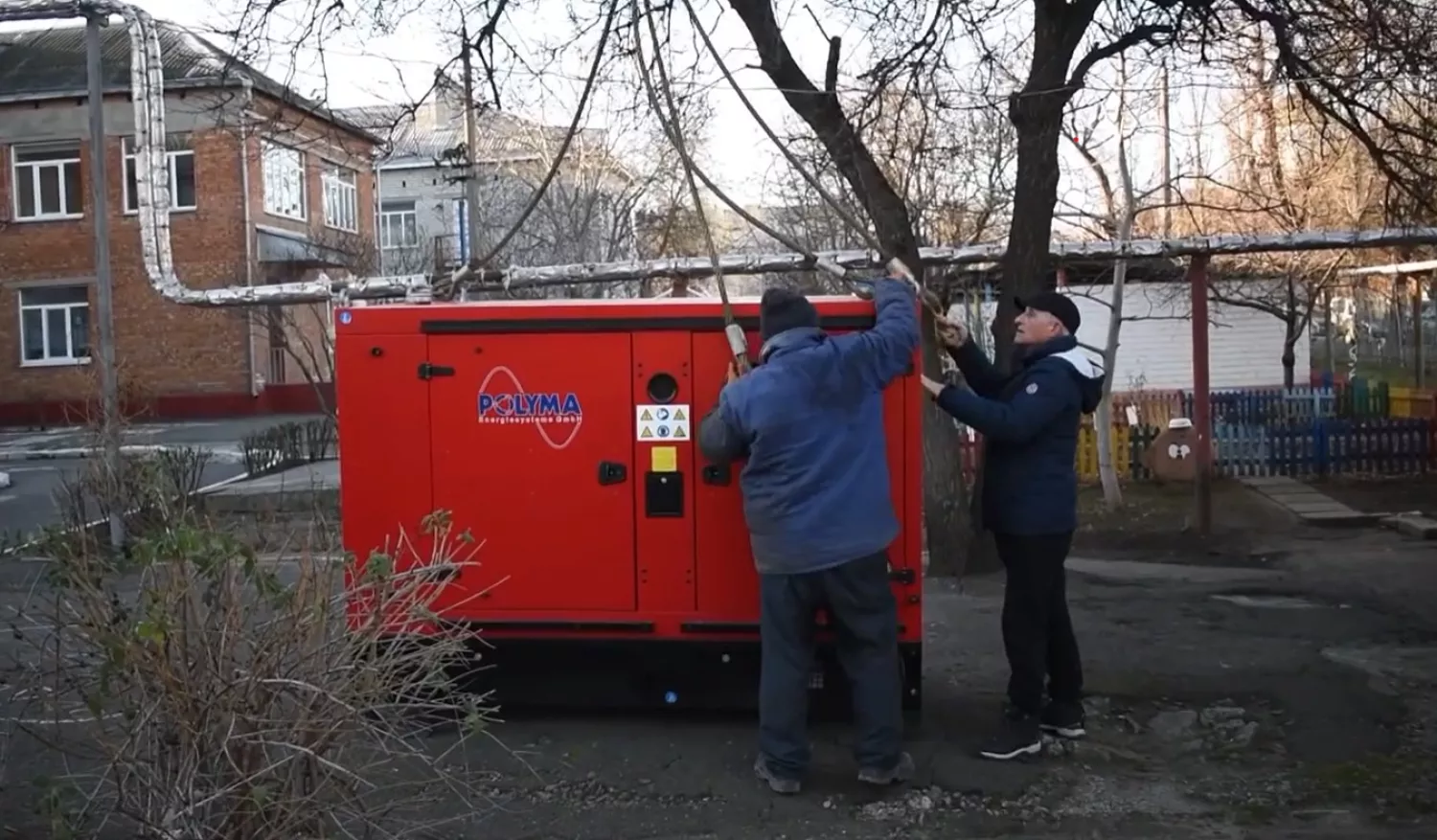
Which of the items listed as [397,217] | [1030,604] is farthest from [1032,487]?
[397,217]

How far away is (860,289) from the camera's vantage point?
6.08m

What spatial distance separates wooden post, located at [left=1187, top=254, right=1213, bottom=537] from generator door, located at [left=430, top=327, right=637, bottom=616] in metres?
9.07

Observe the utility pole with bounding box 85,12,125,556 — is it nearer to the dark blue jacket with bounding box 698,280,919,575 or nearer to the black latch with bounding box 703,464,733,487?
the black latch with bounding box 703,464,733,487

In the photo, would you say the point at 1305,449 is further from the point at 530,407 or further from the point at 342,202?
the point at 342,202

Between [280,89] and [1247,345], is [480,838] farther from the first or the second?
[1247,345]

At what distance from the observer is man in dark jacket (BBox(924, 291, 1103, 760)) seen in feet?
18.8

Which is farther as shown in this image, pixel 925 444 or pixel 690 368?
pixel 925 444

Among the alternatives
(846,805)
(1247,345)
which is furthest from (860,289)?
(1247,345)

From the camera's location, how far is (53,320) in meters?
38.6

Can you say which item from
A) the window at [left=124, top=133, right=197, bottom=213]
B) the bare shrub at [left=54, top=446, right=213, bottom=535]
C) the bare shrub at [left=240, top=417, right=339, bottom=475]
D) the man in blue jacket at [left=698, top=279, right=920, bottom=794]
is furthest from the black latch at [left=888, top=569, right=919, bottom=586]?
the window at [left=124, top=133, right=197, bottom=213]

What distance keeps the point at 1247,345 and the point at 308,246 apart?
23.2m

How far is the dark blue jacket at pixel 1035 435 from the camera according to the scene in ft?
18.7

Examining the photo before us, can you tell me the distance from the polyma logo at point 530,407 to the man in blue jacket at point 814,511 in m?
0.71

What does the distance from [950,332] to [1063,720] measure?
1719 millimetres
